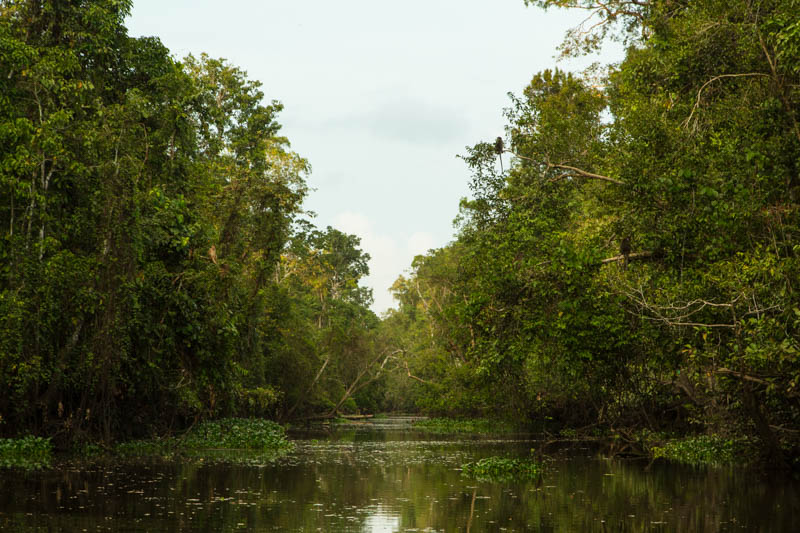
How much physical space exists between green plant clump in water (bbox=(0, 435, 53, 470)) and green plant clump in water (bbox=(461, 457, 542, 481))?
33.0 ft

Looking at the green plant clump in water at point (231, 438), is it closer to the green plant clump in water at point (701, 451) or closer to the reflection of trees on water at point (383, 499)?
the reflection of trees on water at point (383, 499)

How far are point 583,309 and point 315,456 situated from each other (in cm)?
1045

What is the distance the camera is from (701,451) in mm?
23000

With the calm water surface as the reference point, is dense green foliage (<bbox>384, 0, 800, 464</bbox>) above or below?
above

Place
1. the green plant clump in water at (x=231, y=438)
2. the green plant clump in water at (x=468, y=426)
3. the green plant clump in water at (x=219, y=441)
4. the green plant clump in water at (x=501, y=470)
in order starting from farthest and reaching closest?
the green plant clump in water at (x=468, y=426)
the green plant clump in water at (x=231, y=438)
the green plant clump in water at (x=219, y=441)
the green plant clump in water at (x=501, y=470)

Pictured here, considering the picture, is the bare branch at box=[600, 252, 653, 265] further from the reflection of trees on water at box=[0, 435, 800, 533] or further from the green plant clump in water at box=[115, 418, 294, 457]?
the green plant clump in water at box=[115, 418, 294, 457]

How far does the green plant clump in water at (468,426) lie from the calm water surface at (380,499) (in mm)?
24355

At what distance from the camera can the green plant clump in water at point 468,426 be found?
45.8m

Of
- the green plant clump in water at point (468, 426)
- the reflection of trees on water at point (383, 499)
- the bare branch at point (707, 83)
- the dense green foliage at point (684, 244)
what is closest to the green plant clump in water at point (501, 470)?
the reflection of trees on water at point (383, 499)

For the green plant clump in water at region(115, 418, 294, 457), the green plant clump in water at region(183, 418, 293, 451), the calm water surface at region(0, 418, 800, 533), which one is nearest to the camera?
the calm water surface at region(0, 418, 800, 533)

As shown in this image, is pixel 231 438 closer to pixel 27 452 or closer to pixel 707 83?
pixel 27 452

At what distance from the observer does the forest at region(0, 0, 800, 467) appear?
15.2 meters

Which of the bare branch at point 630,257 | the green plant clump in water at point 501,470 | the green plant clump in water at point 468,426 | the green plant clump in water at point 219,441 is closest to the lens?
the bare branch at point 630,257

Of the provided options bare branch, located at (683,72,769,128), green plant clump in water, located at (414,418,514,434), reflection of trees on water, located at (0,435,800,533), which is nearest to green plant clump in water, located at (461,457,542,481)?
reflection of trees on water, located at (0,435,800,533)
